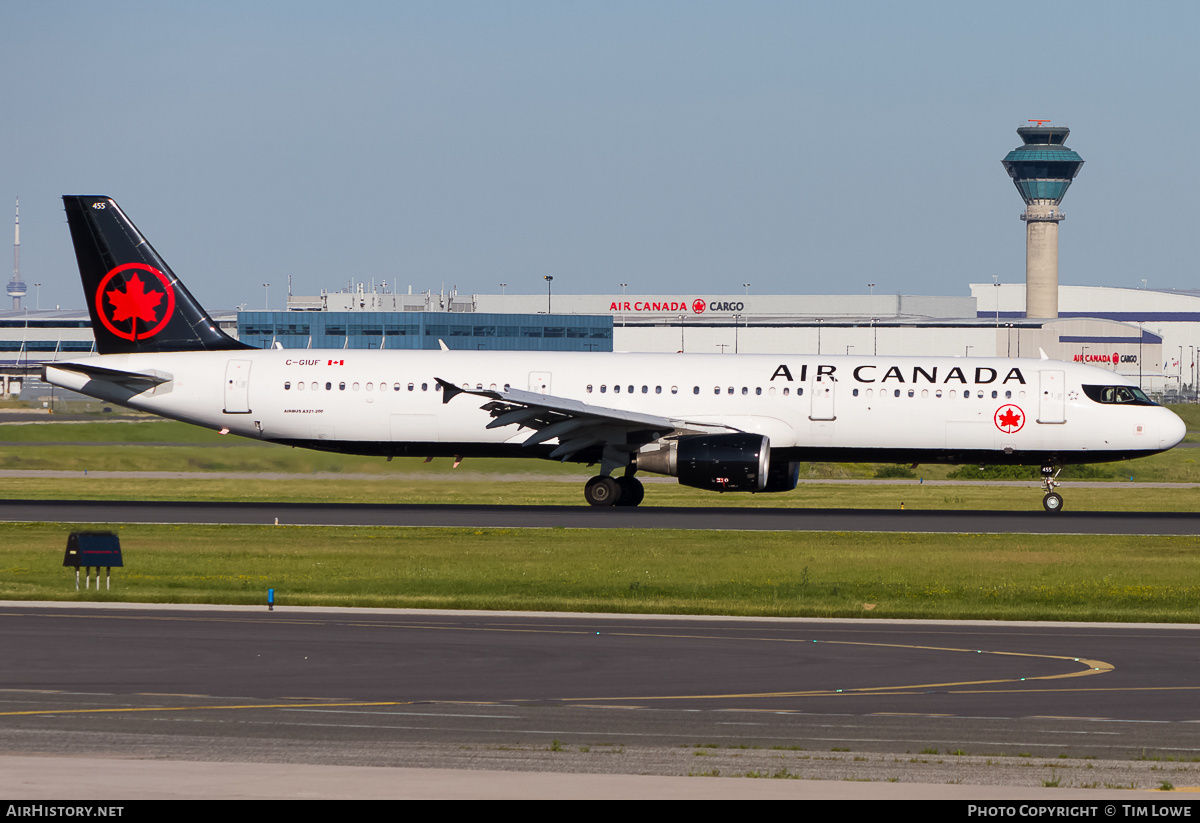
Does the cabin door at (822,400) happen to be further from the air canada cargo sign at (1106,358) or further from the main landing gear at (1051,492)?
the air canada cargo sign at (1106,358)

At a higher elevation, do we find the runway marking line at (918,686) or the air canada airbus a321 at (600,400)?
the air canada airbus a321 at (600,400)

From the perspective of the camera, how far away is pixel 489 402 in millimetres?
40531

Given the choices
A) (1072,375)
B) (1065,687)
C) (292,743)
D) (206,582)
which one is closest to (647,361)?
(1072,375)

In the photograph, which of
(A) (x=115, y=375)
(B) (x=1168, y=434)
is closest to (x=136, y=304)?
(A) (x=115, y=375)

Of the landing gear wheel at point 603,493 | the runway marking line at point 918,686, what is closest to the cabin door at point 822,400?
the landing gear wheel at point 603,493

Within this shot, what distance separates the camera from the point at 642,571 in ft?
92.7

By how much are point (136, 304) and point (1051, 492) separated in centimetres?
2720

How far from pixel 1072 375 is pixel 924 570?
14899mm

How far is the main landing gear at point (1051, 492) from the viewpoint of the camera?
41.0m

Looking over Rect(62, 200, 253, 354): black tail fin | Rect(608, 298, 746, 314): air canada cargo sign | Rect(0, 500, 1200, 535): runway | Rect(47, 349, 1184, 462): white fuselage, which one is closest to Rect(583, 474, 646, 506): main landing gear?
Rect(0, 500, 1200, 535): runway

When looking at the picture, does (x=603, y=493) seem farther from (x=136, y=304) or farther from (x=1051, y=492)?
(x=136, y=304)

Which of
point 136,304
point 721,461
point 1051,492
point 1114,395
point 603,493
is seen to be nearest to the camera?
point 721,461

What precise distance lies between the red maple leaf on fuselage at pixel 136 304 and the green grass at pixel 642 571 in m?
9.51
